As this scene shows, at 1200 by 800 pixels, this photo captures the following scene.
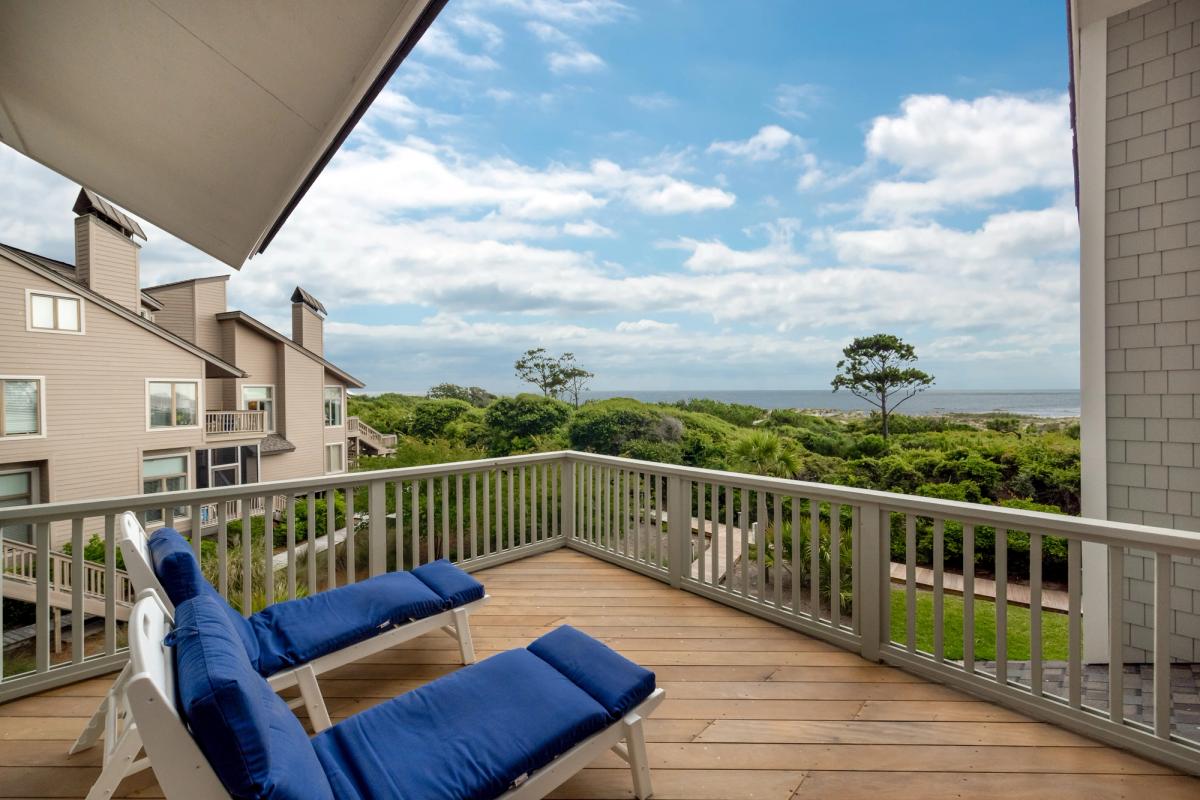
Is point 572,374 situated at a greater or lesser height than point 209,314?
lesser

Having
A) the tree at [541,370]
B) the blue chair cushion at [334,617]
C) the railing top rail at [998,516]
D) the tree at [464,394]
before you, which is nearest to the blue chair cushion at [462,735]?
the blue chair cushion at [334,617]

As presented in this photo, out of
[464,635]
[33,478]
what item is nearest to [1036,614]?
[464,635]

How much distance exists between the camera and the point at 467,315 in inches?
590

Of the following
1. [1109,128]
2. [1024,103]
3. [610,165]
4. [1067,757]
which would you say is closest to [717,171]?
[610,165]

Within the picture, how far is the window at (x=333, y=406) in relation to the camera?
7852mm

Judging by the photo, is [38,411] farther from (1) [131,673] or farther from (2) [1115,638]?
(2) [1115,638]

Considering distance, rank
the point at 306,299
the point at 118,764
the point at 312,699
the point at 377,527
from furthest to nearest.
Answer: the point at 306,299 → the point at 377,527 → the point at 312,699 → the point at 118,764

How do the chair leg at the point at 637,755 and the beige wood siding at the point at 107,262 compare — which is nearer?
the chair leg at the point at 637,755

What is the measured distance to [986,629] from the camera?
5.32 m

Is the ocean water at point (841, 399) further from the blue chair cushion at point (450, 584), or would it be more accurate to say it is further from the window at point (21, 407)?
the blue chair cushion at point (450, 584)

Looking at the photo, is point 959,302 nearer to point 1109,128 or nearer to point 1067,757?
point 1109,128

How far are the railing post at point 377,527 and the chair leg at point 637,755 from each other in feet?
7.34

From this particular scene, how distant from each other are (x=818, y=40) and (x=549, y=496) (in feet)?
35.6

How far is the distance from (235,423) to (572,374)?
640cm
